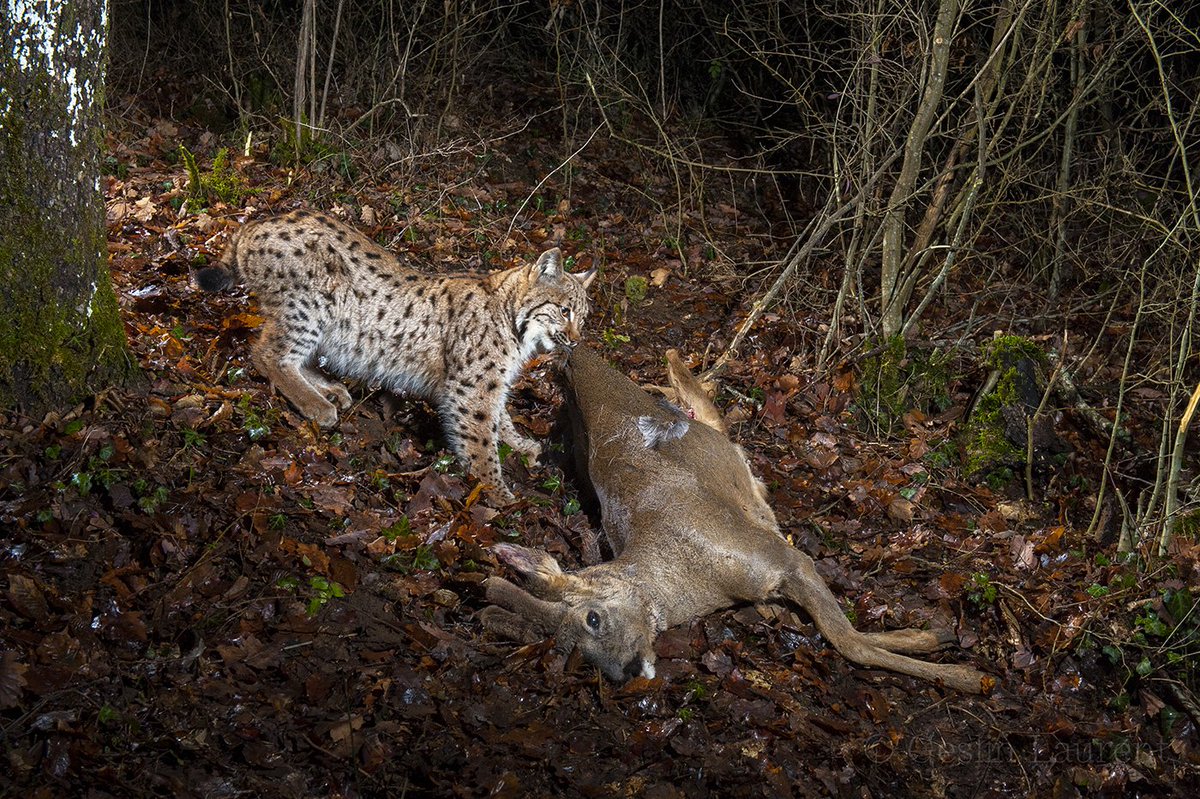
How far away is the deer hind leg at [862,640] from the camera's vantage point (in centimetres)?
532

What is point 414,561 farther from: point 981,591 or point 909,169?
point 909,169

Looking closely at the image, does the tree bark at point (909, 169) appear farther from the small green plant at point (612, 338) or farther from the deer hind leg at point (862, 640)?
the deer hind leg at point (862, 640)

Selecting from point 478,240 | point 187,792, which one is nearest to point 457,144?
point 478,240

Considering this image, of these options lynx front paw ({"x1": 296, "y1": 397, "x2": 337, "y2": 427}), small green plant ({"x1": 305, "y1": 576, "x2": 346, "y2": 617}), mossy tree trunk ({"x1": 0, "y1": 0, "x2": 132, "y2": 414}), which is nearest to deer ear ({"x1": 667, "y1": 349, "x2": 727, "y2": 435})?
lynx front paw ({"x1": 296, "y1": 397, "x2": 337, "y2": 427})

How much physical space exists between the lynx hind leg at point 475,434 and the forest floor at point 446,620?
0.17 meters

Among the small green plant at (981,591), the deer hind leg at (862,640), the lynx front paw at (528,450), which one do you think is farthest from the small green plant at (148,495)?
the small green plant at (981,591)

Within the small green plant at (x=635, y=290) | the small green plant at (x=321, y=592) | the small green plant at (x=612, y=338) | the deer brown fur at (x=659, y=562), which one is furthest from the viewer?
the small green plant at (x=635, y=290)

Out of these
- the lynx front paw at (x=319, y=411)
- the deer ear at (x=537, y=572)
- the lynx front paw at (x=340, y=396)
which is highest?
the deer ear at (x=537, y=572)

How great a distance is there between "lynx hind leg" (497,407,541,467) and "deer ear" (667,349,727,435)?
1069 millimetres

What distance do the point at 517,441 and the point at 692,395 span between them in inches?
50.2

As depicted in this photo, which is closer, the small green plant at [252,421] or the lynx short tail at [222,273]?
the small green plant at [252,421]

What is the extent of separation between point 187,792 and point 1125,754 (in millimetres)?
4377

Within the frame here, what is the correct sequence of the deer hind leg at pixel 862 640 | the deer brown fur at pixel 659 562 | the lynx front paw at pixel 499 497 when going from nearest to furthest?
1. the deer brown fur at pixel 659 562
2. the deer hind leg at pixel 862 640
3. the lynx front paw at pixel 499 497

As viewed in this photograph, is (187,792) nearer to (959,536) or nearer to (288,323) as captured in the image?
(288,323)
